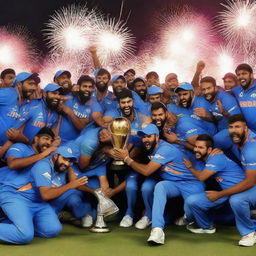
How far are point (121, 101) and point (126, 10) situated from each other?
7357mm

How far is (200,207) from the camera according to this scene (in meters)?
6.02

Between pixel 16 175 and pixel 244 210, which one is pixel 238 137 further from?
pixel 16 175

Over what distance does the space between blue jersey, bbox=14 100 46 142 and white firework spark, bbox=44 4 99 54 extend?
4.94 meters

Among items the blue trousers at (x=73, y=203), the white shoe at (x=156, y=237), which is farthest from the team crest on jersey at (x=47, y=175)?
the white shoe at (x=156, y=237)

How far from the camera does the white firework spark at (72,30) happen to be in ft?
38.0

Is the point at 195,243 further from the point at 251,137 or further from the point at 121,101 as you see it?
the point at 121,101

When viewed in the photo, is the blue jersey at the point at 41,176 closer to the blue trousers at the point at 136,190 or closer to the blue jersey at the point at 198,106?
the blue trousers at the point at 136,190

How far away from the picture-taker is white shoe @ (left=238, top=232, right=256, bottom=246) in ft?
18.0

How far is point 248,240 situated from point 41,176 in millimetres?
2581

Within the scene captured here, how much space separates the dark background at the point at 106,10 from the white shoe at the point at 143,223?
25.2ft

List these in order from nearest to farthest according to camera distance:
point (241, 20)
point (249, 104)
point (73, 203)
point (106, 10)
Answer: point (73, 203), point (249, 104), point (241, 20), point (106, 10)

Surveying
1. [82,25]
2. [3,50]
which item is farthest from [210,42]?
[3,50]

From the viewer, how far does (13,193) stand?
584 cm

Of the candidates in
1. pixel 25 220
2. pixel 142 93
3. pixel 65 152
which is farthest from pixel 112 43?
pixel 25 220
